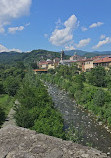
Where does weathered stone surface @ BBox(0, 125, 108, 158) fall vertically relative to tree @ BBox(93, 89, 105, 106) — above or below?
above

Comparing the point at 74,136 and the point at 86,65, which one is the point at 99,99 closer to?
the point at 74,136

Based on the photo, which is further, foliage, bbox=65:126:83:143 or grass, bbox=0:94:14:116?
grass, bbox=0:94:14:116

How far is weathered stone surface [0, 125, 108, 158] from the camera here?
122 inches

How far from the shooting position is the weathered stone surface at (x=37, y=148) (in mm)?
3111

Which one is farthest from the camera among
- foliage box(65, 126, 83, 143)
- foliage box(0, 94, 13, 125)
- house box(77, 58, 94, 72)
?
house box(77, 58, 94, 72)

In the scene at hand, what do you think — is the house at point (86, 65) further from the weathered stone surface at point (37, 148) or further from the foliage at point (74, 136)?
the weathered stone surface at point (37, 148)

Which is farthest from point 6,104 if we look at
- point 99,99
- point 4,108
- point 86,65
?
point 86,65

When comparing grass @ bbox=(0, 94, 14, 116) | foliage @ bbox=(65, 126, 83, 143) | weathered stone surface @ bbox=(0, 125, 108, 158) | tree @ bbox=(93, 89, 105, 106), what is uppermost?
weathered stone surface @ bbox=(0, 125, 108, 158)

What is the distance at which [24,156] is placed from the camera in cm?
311

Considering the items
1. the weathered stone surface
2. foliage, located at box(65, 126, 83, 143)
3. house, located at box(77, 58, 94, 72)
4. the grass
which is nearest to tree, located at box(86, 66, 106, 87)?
the grass

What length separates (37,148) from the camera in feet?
11.2

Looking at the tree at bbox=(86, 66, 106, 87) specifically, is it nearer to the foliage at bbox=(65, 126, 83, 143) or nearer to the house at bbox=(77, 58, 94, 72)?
the foliage at bbox=(65, 126, 83, 143)

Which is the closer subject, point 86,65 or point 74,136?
point 74,136

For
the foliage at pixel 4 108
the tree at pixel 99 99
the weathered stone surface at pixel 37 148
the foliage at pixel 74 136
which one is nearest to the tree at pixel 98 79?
the tree at pixel 99 99
